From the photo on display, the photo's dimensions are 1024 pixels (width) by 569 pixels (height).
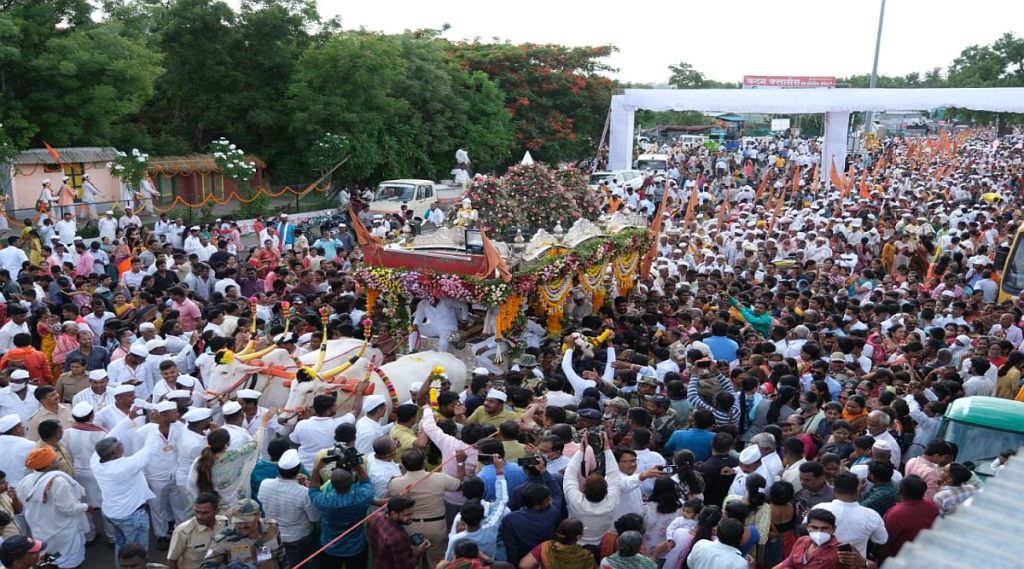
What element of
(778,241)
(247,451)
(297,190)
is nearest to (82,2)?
(297,190)

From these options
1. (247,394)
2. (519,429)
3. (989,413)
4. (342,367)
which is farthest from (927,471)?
(247,394)

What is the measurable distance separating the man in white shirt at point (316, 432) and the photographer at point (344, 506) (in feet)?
2.90

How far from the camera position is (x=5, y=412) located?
8.25m

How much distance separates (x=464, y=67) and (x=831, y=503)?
93.6 ft

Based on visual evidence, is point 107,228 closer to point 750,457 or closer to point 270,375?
point 270,375

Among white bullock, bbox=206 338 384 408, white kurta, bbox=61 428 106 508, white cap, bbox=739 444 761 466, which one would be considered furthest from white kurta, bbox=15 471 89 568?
white cap, bbox=739 444 761 466

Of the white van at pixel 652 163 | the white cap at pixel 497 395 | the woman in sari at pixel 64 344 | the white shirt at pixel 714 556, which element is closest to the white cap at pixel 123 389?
the woman in sari at pixel 64 344

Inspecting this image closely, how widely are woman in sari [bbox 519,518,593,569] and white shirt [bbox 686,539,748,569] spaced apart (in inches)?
24.7

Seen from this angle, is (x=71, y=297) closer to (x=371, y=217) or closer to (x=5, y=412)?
(x=5, y=412)

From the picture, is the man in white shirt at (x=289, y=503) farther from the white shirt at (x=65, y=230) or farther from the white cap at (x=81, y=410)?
the white shirt at (x=65, y=230)

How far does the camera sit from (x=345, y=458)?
6.38 meters

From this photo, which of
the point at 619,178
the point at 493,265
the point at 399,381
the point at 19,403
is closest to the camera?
the point at 19,403

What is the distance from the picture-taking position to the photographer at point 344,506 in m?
6.30

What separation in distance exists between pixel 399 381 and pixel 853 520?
202 inches
